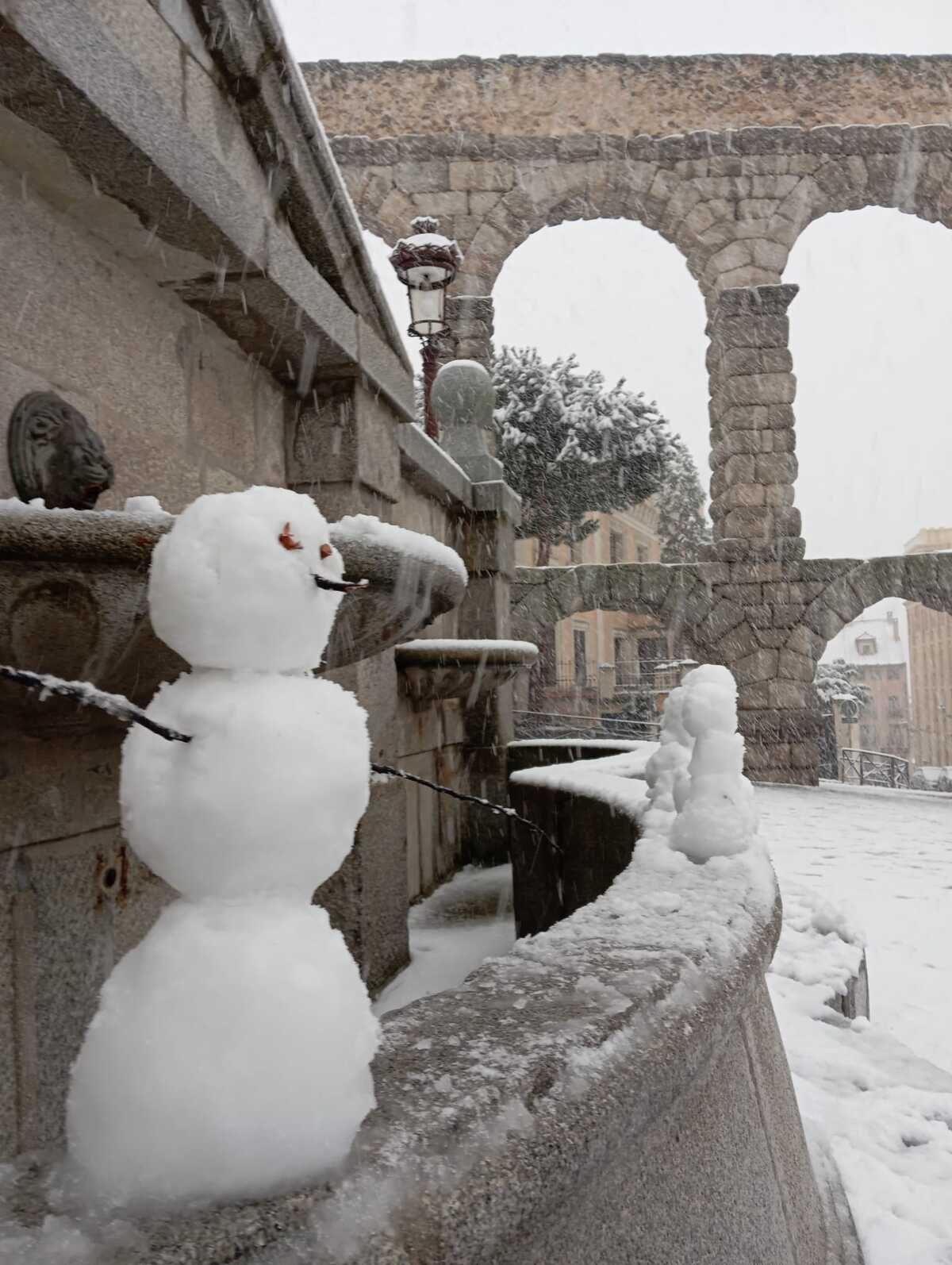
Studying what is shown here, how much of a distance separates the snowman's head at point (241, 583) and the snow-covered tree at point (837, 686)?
33258 mm

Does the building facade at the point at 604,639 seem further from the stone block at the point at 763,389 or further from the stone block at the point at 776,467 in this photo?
the stone block at the point at 763,389

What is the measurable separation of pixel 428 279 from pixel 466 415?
41.3 inches

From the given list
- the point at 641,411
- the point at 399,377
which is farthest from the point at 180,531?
the point at 641,411

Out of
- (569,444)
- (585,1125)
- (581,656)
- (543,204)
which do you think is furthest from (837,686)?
(585,1125)

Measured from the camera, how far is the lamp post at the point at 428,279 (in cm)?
634

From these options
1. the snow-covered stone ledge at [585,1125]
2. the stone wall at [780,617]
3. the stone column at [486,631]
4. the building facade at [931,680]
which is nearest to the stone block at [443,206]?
the stone wall at [780,617]

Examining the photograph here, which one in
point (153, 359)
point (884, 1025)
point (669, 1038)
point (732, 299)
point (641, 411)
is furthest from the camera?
point (641, 411)

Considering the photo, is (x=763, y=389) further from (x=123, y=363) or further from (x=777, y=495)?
(x=123, y=363)

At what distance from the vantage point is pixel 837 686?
35.7m

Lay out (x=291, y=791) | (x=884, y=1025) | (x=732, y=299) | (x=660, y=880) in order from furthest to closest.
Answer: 1. (x=732, y=299)
2. (x=884, y=1025)
3. (x=660, y=880)
4. (x=291, y=791)

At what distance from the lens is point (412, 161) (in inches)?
507

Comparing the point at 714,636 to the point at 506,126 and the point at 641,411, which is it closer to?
the point at 506,126

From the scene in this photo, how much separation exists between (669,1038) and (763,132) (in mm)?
14387

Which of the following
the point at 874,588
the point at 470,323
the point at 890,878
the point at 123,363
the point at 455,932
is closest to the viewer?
the point at 123,363
